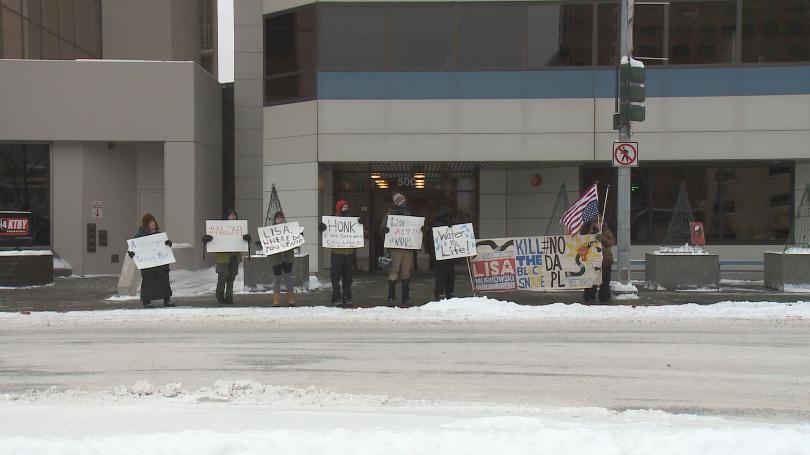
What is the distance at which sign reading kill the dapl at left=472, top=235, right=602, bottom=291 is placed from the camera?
508 inches

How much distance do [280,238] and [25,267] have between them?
732cm

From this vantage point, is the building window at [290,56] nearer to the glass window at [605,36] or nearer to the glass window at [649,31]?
the glass window at [605,36]

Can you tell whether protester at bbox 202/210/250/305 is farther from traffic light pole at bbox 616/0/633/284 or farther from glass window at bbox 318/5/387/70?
traffic light pole at bbox 616/0/633/284

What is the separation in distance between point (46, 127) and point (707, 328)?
16861 millimetres

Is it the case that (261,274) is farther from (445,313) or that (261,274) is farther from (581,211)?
(581,211)

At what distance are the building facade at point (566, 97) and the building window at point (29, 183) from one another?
→ 6.73m

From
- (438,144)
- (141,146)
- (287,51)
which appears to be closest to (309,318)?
(438,144)

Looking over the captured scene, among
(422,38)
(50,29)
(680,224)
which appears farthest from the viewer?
(50,29)

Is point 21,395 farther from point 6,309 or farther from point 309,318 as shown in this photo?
point 6,309

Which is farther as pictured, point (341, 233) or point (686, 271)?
point (686, 271)

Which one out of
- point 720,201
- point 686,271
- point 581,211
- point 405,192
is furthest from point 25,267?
point 720,201

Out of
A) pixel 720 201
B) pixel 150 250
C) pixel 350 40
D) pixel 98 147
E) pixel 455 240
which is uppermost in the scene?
pixel 350 40

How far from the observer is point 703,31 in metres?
17.0

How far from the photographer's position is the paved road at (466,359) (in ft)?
20.3
